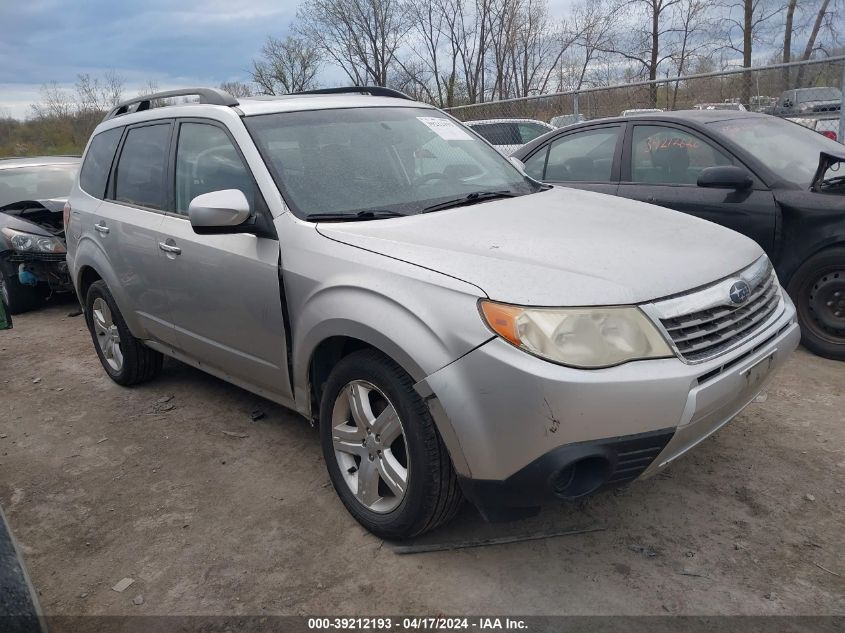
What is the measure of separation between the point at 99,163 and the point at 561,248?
3.61 m

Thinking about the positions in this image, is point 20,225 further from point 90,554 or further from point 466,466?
point 466,466

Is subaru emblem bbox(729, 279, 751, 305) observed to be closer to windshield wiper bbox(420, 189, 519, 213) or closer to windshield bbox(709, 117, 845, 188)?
windshield wiper bbox(420, 189, 519, 213)

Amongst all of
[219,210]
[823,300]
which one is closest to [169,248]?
[219,210]

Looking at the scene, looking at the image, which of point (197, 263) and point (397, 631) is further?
point (197, 263)

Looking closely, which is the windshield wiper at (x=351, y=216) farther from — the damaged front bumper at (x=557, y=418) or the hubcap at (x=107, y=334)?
the hubcap at (x=107, y=334)

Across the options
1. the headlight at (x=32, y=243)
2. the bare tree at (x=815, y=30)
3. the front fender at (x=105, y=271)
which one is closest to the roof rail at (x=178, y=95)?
the front fender at (x=105, y=271)

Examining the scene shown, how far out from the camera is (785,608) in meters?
2.24

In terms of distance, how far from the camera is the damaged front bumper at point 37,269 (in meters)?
6.98

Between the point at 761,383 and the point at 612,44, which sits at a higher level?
the point at 612,44

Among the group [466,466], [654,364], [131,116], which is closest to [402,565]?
[466,466]

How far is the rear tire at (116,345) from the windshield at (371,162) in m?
1.96

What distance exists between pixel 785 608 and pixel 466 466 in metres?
1.17

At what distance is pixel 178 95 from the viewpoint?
156 inches

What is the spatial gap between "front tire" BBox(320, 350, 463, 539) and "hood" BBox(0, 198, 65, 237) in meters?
5.63
